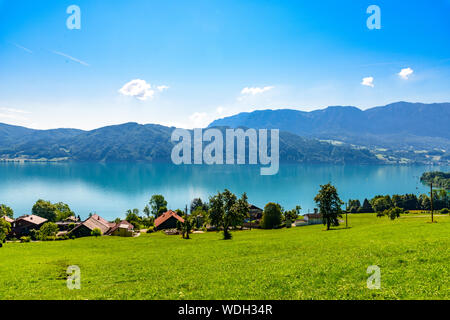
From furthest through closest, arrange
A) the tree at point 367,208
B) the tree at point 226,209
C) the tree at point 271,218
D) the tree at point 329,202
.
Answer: the tree at point 367,208 < the tree at point 271,218 < the tree at point 329,202 < the tree at point 226,209

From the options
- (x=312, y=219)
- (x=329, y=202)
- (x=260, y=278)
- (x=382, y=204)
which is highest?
(x=260, y=278)

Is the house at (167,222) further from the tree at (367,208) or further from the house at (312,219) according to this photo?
the tree at (367,208)

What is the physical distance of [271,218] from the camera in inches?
3201

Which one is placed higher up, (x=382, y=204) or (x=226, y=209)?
(x=226, y=209)

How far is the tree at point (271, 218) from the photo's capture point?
8112cm

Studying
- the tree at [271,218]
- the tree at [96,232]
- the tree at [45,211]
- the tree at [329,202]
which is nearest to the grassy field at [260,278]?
the tree at [329,202]

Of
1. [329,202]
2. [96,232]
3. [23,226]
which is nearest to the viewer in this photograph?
[329,202]

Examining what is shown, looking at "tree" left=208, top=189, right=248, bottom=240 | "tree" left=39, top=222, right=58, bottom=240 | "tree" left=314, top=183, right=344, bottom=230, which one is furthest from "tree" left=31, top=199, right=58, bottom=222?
"tree" left=314, top=183, right=344, bottom=230

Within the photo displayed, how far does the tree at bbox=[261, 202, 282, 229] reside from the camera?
81.1 meters

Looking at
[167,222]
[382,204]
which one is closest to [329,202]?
[167,222]

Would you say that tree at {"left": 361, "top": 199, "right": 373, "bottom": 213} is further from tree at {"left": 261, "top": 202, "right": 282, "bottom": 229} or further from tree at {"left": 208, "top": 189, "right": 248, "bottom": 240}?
tree at {"left": 208, "top": 189, "right": 248, "bottom": 240}

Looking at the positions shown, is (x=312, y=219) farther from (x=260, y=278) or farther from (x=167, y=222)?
(x=260, y=278)

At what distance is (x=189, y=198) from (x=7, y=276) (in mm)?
148901
